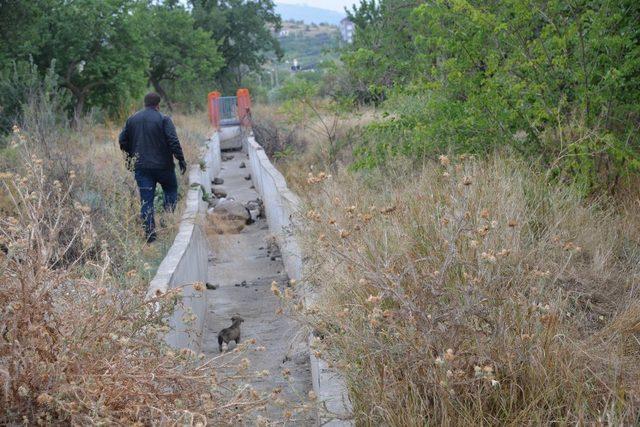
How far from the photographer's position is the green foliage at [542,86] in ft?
24.2

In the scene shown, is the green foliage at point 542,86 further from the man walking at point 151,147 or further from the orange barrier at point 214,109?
the orange barrier at point 214,109

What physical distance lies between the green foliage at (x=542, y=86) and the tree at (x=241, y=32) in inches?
1776

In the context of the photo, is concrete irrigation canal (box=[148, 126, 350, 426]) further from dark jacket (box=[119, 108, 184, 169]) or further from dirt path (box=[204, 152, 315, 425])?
dark jacket (box=[119, 108, 184, 169])

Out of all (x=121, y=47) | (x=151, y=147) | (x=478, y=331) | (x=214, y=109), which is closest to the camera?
(x=478, y=331)

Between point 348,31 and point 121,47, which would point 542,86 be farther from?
point 348,31

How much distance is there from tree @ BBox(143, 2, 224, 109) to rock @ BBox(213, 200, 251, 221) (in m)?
30.0

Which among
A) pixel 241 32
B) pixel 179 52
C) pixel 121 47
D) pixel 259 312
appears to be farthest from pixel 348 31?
pixel 259 312

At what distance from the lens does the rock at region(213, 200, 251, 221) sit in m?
13.7

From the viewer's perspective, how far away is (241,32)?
177ft

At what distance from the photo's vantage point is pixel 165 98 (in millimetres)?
45000

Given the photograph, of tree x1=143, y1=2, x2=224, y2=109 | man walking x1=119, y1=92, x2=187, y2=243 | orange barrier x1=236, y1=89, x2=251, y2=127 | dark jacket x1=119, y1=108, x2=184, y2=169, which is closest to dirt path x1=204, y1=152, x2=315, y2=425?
man walking x1=119, y1=92, x2=187, y2=243

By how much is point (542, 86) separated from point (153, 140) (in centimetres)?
521

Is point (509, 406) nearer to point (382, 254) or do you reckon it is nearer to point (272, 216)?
point (382, 254)

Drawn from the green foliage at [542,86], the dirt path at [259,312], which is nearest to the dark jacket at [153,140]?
the dirt path at [259,312]
